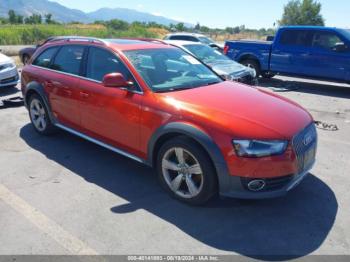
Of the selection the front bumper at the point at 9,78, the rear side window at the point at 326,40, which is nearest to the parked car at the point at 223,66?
the rear side window at the point at 326,40

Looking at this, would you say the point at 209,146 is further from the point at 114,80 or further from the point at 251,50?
the point at 251,50

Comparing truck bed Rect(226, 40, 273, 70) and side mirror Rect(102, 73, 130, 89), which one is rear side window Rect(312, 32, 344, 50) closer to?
truck bed Rect(226, 40, 273, 70)

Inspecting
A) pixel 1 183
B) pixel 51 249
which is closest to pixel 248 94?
pixel 51 249

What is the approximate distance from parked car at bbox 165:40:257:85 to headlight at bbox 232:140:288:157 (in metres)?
5.21

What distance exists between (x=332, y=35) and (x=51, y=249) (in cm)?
1003

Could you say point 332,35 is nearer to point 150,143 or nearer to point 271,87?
point 271,87

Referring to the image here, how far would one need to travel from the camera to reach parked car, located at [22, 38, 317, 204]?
3387 mm

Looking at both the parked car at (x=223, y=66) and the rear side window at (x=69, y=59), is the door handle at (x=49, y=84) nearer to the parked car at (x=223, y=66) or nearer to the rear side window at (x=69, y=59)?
the rear side window at (x=69, y=59)

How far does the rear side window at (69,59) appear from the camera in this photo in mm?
5026

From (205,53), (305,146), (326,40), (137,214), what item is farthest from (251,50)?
(137,214)

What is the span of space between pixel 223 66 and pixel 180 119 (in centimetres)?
613

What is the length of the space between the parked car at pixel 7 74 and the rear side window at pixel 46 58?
392 cm

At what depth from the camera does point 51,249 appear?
3.12 metres

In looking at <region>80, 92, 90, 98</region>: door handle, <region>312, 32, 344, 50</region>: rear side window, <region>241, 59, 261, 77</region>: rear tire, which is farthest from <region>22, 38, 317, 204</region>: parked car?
<region>241, 59, 261, 77</region>: rear tire
